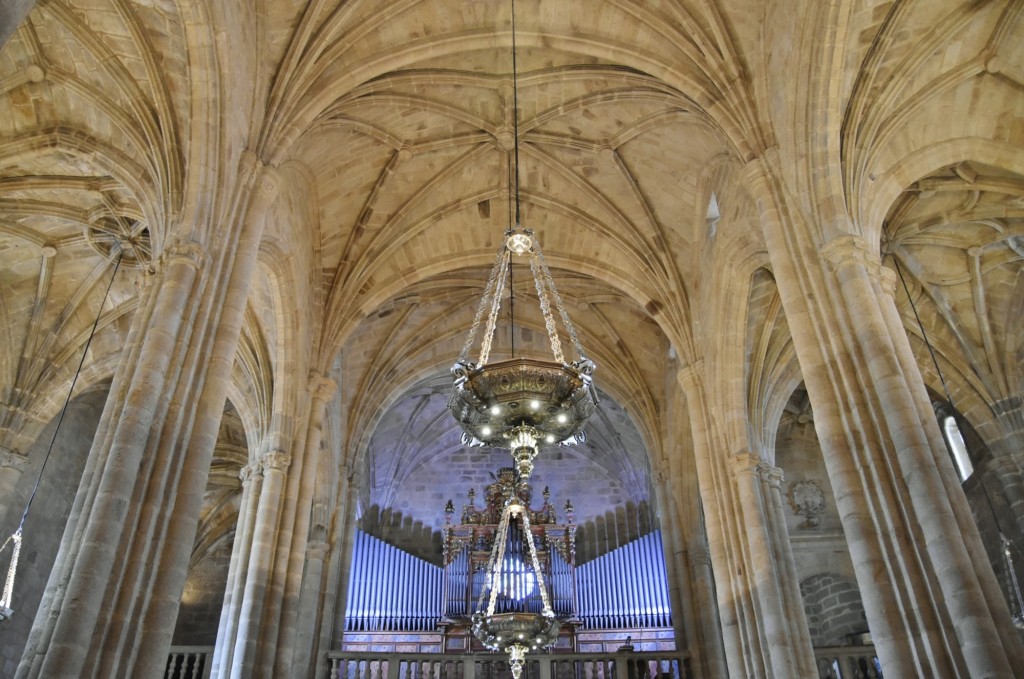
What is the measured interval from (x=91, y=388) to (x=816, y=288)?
1455 cm

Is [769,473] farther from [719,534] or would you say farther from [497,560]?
[497,560]

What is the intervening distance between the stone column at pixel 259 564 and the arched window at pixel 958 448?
13.4 m

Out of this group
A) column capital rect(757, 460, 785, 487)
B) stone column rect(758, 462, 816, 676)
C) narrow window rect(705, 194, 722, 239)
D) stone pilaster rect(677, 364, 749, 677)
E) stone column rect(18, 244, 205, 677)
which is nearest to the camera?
stone column rect(18, 244, 205, 677)

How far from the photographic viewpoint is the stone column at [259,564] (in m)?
12.0

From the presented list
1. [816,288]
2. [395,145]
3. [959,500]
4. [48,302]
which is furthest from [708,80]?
[48,302]

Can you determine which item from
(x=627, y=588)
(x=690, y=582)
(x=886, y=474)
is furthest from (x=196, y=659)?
(x=886, y=474)

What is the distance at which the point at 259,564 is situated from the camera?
12930mm

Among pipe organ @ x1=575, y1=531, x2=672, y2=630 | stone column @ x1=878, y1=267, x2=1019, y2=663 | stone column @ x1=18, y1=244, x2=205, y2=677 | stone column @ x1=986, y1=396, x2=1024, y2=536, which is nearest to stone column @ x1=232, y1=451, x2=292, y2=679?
stone column @ x1=18, y1=244, x2=205, y2=677

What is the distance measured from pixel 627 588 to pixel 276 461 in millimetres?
10984

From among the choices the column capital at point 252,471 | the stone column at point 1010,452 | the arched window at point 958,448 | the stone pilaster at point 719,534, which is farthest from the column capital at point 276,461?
the arched window at point 958,448

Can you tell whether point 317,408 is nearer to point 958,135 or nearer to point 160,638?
point 160,638

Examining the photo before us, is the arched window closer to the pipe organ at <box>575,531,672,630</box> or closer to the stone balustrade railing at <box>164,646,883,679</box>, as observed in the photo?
the stone balustrade railing at <box>164,646,883,679</box>

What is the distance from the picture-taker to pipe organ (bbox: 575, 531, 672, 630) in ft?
68.0

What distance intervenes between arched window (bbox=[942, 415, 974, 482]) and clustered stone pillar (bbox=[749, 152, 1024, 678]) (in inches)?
368
